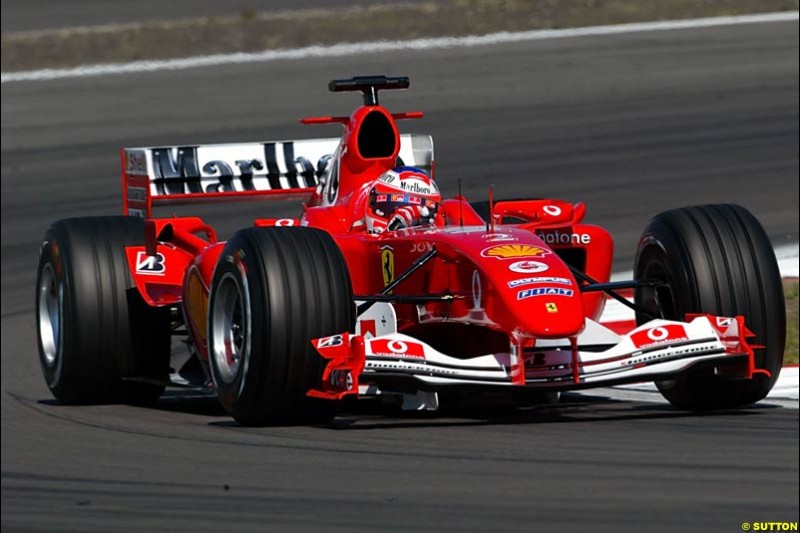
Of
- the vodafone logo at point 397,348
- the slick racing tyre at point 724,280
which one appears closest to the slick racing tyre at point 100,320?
the vodafone logo at point 397,348

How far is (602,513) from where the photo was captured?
29.4ft

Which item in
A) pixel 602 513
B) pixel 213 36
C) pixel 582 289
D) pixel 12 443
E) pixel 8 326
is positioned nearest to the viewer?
pixel 602 513

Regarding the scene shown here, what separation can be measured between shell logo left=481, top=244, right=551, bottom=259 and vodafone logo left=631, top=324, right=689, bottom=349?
671mm

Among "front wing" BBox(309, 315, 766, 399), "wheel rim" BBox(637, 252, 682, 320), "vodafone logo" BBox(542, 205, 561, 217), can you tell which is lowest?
"front wing" BBox(309, 315, 766, 399)

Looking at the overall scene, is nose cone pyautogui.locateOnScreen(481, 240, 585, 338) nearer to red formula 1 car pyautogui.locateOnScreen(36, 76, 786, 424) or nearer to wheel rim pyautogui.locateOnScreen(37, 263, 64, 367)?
red formula 1 car pyautogui.locateOnScreen(36, 76, 786, 424)

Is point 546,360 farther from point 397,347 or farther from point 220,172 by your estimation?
point 220,172

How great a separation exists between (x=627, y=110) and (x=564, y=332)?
17444 mm

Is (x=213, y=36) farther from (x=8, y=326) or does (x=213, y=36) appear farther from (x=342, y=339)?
(x=342, y=339)

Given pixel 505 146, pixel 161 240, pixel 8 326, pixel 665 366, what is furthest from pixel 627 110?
pixel 665 366

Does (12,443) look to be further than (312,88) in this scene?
No

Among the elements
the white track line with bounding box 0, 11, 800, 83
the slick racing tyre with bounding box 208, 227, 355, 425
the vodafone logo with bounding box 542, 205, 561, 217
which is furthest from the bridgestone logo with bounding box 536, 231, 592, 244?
the white track line with bounding box 0, 11, 800, 83

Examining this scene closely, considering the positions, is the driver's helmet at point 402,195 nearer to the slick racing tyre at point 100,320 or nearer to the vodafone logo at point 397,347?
the vodafone logo at point 397,347

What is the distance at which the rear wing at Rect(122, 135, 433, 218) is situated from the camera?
504 inches

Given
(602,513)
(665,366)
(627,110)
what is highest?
(627,110)
